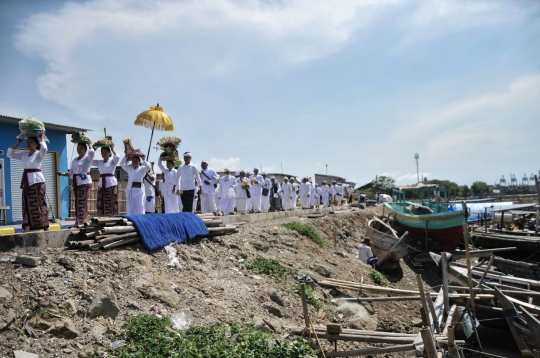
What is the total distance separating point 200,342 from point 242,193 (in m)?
12.4

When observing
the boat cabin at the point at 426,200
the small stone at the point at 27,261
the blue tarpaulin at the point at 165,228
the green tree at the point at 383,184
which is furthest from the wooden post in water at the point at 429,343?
the green tree at the point at 383,184

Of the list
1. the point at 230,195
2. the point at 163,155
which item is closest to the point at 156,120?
the point at 163,155

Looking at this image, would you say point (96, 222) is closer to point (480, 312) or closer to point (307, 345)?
point (307, 345)

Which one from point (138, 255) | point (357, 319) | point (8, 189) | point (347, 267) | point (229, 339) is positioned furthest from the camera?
point (8, 189)

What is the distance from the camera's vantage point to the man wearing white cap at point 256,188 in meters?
18.1

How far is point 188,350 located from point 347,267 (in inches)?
279

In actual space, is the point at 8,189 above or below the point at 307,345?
above

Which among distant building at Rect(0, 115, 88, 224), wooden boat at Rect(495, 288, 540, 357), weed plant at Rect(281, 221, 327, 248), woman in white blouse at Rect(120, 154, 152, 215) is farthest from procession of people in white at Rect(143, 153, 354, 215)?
wooden boat at Rect(495, 288, 540, 357)

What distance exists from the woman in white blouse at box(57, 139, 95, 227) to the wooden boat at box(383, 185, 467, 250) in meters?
14.3

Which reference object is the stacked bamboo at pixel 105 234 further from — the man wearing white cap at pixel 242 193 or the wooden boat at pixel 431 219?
the wooden boat at pixel 431 219

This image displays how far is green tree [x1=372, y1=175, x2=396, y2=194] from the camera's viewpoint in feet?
182

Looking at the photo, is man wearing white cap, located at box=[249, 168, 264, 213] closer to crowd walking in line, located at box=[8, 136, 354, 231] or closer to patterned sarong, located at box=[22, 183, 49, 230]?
crowd walking in line, located at box=[8, 136, 354, 231]

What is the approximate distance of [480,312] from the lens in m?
8.30

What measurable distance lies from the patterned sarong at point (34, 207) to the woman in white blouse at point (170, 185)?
336cm
